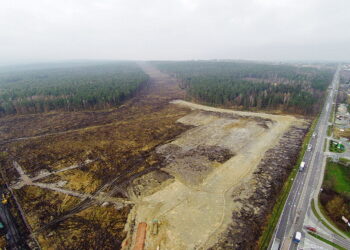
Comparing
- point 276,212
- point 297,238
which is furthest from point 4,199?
point 297,238

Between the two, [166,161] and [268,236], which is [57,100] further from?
[268,236]

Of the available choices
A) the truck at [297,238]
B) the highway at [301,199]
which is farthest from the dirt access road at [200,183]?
the truck at [297,238]

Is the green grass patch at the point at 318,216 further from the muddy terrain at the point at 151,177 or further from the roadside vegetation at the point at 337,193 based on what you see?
the muddy terrain at the point at 151,177

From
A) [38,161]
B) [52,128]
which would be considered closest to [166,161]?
[38,161]

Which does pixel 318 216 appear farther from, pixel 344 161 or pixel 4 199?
pixel 4 199

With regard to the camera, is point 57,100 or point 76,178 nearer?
point 76,178

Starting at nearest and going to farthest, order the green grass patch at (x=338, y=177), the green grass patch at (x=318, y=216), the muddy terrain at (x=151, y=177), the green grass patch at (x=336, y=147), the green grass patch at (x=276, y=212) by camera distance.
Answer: the green grass patch at (x=276, y=212) → the muddy terrain at (x=151, y=177) → the green grass patch at (x=318, y=216) → the green grass patch at (x=338, y=177) → the green grass patch at (x=336, y=147)

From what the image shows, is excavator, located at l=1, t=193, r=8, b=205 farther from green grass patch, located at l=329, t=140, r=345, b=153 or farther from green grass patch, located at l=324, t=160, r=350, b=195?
green grass patch, located at l=329, t=140, r=345, b=153
